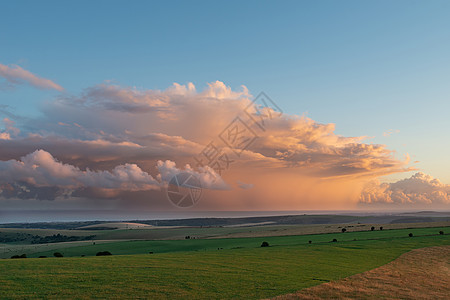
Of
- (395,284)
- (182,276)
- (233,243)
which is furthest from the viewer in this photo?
(233,243)

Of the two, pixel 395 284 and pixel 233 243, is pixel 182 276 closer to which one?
pixel 395 284

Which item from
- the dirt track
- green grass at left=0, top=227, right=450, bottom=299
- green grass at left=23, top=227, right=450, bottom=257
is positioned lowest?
green grass at left=23, top=227, right=450, bottom=257

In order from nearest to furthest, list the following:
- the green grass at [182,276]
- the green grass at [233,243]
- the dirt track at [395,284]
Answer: the green grass at [182,276], the dirt track at [395,284], the green grass at [233,243]

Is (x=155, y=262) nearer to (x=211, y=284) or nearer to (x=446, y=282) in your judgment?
(x=211, y=284)

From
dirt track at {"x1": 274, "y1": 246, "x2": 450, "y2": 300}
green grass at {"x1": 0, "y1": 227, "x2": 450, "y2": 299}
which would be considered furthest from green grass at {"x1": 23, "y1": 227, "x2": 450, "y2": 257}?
green grass at {"x1": 0, "y1": 227, "x2": 450, "y2": 299}

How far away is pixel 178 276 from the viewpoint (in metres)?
32.1

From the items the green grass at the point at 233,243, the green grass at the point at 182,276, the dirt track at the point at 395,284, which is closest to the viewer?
the green grass at the point at 182,276

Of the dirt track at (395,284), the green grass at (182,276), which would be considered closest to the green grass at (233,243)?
the dirt track at (395,284)

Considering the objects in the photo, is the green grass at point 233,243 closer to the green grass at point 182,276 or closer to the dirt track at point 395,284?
the dirt track at point 395,284

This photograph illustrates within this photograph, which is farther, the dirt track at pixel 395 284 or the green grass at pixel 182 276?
the dirt track at pixel 395 284

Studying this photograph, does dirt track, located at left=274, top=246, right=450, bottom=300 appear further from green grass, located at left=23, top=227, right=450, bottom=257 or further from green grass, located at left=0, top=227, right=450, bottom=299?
green grass, located at left=23, top=227, right=450, bottom=257

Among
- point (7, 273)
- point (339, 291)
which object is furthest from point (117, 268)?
point (339, 291)

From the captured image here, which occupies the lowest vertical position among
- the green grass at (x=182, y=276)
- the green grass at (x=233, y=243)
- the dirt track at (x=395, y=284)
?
the green grass at (x=233, y=243)

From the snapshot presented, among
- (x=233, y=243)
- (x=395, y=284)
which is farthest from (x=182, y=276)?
(x=233, y=243)
